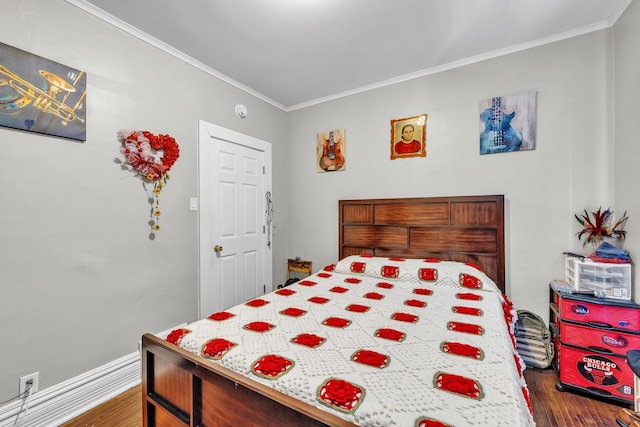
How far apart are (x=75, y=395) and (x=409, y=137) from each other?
3364mm

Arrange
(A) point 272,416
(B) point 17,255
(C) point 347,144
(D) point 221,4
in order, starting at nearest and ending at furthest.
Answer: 1. (A) point 272,416
2. (B) point 17,255
3. (D) point 221,4
4. (C) point 347,144

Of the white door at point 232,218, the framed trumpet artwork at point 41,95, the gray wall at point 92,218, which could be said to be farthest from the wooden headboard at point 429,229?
the framed trumpet artwork at point 41,95

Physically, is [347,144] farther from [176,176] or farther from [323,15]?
[176,176]

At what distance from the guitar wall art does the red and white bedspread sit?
1.21 meters

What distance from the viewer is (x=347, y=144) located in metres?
3.20

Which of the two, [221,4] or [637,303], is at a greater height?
[221,4]

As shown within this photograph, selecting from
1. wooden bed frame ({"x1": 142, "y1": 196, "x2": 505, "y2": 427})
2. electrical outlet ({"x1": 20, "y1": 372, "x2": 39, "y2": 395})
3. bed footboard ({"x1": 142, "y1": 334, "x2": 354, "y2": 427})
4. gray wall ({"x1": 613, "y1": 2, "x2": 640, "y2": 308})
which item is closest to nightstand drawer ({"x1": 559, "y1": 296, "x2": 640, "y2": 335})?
gray wall ({"x1": 613, "y1": 2, "x2": 640, "y2": 308})

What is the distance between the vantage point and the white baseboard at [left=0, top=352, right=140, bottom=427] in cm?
153

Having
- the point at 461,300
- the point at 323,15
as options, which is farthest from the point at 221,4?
the point at 461,300

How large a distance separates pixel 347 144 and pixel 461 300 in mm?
2062

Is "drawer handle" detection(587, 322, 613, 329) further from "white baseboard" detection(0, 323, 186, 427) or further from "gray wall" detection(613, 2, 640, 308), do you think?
"white baseboard" detection(0, 323, 186, 427)

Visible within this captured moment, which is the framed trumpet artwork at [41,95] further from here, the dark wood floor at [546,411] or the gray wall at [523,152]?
the gray wall at [523,152]

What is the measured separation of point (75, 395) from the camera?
1725 mm

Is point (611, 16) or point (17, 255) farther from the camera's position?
point (611, 16)
